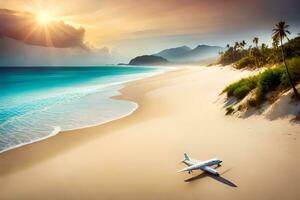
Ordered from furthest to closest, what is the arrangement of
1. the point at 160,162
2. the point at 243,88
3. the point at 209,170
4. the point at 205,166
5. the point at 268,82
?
the point at 243,88
the point at 268,82
the point at 160,162
the point at 205,166
the point at 209,170

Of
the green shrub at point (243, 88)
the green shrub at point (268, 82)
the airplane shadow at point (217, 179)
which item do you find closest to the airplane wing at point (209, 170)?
the airplane shadow at point (217, 179)

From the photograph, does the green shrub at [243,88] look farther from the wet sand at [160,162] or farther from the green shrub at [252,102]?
the wet sand at [160,162]

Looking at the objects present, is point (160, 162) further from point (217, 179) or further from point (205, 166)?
point (217, 179)

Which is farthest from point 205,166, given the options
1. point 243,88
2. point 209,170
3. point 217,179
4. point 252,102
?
point 243,88

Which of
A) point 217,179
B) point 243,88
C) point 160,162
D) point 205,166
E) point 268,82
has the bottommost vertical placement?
point 217,179

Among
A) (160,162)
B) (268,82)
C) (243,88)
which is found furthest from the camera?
(243,88)

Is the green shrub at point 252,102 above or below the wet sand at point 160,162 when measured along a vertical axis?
above

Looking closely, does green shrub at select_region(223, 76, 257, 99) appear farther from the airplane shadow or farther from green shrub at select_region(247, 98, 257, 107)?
the airplane shadow

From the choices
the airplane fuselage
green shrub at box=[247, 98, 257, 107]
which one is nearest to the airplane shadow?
the airplane fuselage

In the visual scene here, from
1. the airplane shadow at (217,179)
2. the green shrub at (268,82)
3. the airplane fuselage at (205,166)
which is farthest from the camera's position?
the green shrub at (268,82)
